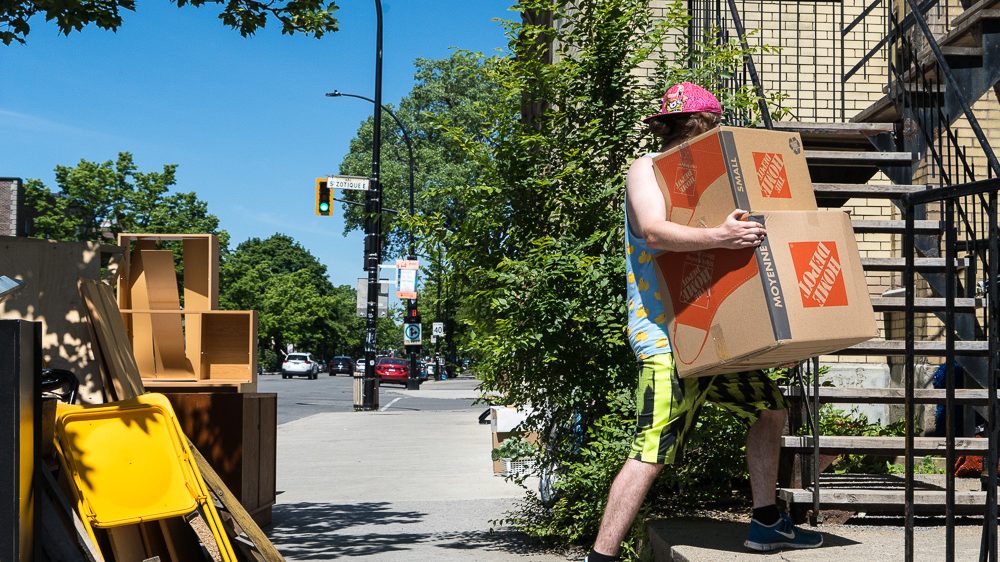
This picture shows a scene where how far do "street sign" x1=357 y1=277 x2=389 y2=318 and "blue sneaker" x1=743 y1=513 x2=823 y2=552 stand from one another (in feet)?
78.7

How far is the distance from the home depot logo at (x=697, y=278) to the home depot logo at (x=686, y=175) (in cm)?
24

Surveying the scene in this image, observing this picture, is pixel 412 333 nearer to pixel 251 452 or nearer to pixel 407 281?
pixel 407 281

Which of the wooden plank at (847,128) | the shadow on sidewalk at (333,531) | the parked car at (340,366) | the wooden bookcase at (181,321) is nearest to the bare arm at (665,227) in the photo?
the wooden plank at (847,128)

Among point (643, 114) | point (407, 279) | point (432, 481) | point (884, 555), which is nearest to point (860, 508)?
point (884, 555)

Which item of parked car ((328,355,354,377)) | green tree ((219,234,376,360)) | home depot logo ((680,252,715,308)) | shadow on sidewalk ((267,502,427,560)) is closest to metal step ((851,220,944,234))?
home depot logo ((680,252,715,308))

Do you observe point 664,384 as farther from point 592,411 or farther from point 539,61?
point 539,61

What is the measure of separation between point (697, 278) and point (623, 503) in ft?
2.89

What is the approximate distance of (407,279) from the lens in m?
35.3

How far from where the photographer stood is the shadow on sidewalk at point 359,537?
6555 mm

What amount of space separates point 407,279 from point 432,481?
24708 millimetres

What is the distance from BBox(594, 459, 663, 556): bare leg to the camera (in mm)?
3992

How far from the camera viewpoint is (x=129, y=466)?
13.6 ft

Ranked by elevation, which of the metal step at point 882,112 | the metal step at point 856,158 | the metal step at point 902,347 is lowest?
the metal step at point 902,347

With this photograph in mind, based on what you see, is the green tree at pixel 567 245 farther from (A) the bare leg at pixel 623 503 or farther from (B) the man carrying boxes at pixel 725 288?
(A) the bare leg at pixel 623 503
